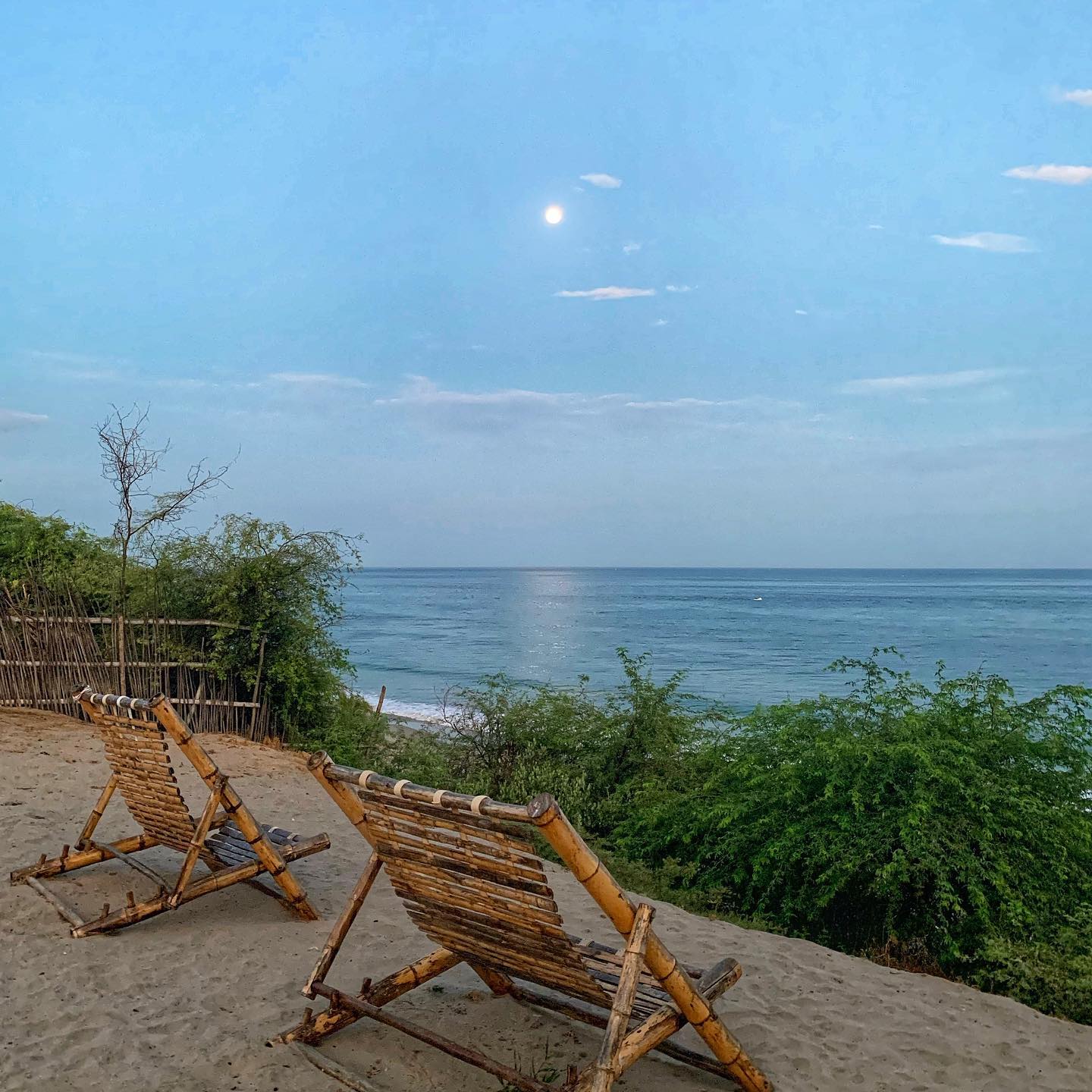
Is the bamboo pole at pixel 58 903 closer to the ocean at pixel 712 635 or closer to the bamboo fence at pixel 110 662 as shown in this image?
the bamboo fence at pixel 110 662

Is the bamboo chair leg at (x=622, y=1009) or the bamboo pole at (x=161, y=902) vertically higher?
the bamboo chair leg at (x=622, y=1009)

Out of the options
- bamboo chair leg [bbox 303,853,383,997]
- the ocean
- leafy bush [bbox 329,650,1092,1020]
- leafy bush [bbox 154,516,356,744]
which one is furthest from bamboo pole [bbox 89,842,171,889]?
the ocean

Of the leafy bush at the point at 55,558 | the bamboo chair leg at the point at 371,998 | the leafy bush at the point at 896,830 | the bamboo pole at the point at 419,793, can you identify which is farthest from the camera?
the leafy bush at the point at 55,558

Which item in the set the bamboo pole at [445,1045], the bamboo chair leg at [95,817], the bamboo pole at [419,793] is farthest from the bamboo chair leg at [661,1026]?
the bamboo chair leg at [95,817]

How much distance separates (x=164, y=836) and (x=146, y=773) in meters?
0.45

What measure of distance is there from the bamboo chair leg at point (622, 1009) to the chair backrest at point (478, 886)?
206 millimetres

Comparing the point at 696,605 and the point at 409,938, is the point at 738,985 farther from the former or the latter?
the point at 696,605

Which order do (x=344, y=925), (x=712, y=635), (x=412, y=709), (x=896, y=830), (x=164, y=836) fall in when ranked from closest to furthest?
(x=344, y=925) → (x=164, y=836) → (x=896, y=830) → (x=412, y=709) → (x=712, y=635)

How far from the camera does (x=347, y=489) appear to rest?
32.5 metres

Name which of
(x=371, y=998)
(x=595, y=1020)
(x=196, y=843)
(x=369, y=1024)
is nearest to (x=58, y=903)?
(x=196, y=843)

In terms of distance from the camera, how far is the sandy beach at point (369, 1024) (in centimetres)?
321

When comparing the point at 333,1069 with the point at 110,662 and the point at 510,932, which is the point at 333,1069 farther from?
the point at 110,662

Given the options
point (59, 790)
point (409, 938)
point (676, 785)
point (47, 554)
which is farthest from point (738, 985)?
point (47, 554)

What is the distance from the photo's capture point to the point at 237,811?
4480 mm
